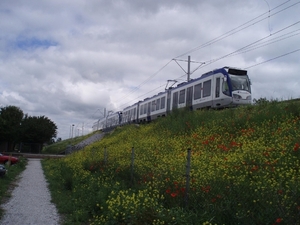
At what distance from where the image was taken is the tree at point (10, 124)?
48.5 metres

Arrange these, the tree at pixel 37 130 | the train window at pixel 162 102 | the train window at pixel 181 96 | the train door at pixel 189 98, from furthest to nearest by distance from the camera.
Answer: the tree at pixel 37 130, the train window at pixel 162 102, the train window at pixel 181 96, the train door at pixel 189 98

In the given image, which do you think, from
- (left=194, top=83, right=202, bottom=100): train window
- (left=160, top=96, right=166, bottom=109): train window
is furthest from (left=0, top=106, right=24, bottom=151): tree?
(left=194, top=83, right=202, bottom=100): train window

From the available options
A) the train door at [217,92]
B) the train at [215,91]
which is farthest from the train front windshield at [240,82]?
the train door at [217,92]

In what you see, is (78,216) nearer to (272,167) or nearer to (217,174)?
(217,174)

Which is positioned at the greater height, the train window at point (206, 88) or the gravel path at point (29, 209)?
the train window at point (206, 88)

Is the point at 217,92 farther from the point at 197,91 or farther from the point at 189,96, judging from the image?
the point at 189,96

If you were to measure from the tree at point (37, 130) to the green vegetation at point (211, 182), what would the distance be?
41.6 m

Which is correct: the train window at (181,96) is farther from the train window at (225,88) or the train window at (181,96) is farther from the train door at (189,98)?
the train window at (225,88)

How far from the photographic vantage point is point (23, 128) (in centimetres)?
5306

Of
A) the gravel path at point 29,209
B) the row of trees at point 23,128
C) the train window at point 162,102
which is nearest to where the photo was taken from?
the gravel path at point 29,209

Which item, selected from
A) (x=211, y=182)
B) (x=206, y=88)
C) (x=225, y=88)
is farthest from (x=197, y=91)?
(x=211, y=182)

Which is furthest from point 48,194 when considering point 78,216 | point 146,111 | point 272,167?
point 146,111

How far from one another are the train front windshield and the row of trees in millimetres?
38962

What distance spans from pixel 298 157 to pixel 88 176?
7.17 metres
